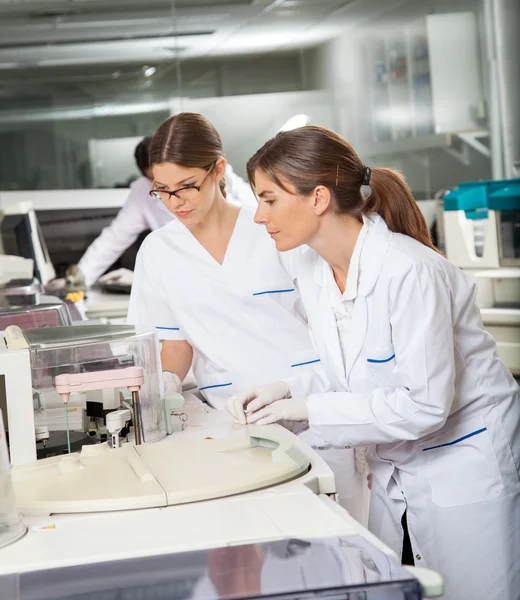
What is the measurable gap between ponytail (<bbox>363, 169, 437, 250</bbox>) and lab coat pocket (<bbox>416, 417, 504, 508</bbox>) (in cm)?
32

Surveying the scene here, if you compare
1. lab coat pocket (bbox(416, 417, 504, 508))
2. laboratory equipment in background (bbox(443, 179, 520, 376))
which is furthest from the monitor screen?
lab coat pocket (bbox(416, 417, 504, 508))

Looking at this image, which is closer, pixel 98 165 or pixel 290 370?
pixel 290 370

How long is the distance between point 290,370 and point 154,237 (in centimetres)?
43

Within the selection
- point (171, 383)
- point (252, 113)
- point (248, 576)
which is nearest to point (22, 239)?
point (252, 113)

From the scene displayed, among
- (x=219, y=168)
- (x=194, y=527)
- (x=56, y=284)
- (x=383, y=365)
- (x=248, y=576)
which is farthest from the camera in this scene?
(x=56, y=284)

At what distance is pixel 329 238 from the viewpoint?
1.55m

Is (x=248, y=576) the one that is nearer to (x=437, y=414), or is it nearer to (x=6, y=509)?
(x=6, y=509)

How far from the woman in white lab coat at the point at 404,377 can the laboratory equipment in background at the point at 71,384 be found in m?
0.17

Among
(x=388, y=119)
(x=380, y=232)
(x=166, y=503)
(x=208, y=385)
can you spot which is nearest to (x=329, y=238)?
(x=380, y=232)

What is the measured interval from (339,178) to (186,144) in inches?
17.1

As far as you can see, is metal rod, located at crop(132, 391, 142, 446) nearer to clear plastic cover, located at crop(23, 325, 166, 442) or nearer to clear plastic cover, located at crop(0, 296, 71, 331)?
clear plastic cover, located at crop(23, 325, 166, 442)

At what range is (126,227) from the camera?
395 cm

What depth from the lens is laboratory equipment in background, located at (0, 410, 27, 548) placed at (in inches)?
39.5

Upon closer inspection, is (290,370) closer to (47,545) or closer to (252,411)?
(252,411)
